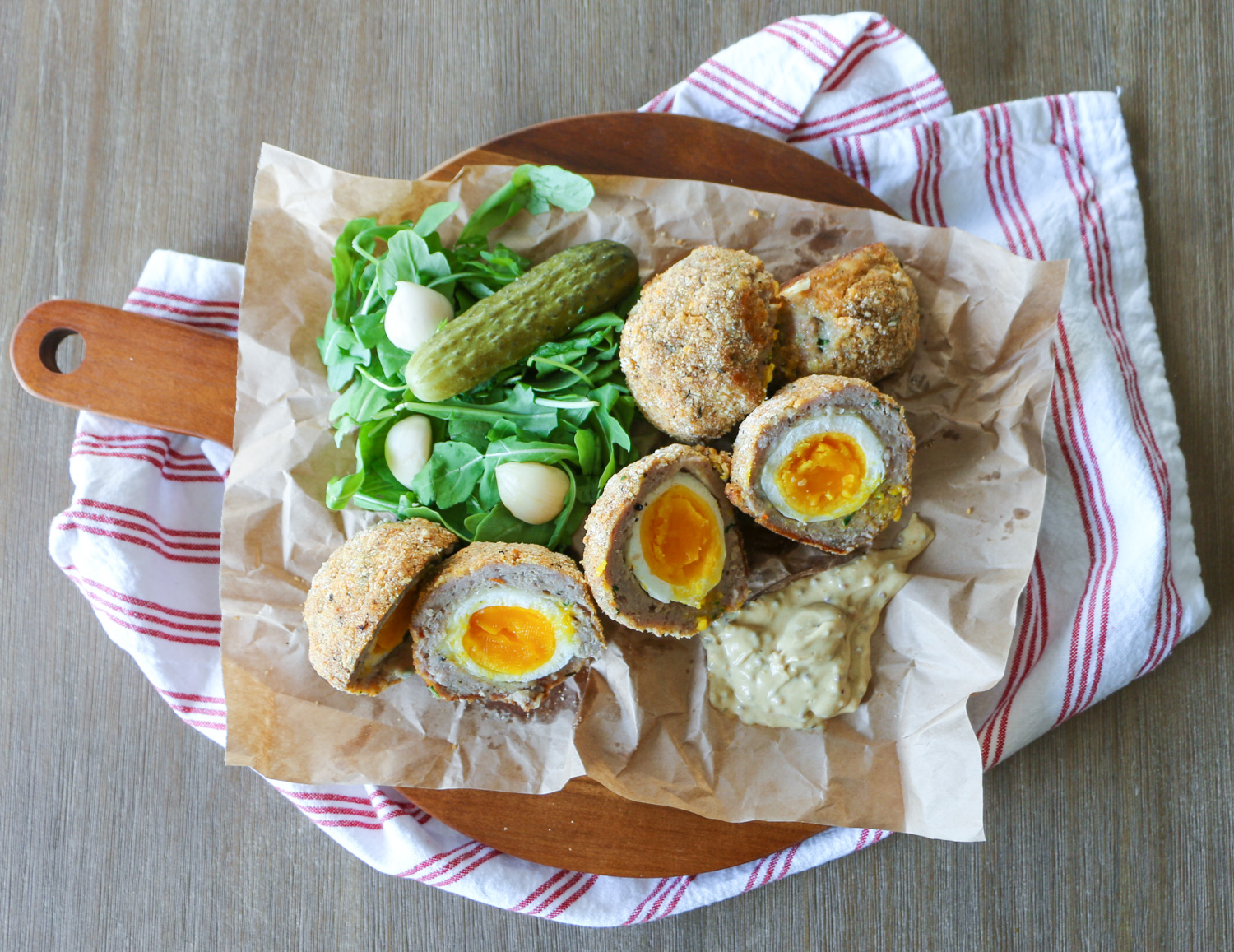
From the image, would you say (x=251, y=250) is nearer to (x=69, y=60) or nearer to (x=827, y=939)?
(x=69, y=60)

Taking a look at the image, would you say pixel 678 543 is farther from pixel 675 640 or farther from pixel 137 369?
pixel 137 369

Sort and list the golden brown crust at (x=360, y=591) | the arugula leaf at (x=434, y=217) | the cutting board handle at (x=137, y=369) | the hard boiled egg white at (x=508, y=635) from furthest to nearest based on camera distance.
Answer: the cutting board handle at (x=137, y=369), the arugula leaf at (x=434, y=217), the hard boiled egg white at (x=508, y=635), the golden brown crust at (x=360, y=591)

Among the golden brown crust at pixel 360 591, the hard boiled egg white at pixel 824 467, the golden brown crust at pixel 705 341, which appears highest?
the golden brown crust at pixel 705 341

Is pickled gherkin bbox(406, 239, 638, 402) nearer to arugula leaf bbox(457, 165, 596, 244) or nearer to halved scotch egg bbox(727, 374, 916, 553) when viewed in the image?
arugula leaf bbox(457, 165, 596, 244)

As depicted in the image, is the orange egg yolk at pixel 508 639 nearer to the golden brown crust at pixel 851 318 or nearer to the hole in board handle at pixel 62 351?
the golden brown crust at pixel 851 318

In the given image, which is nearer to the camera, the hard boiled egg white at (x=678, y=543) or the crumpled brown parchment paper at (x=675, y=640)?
the hard boiled egg white at (x=678, y=543)

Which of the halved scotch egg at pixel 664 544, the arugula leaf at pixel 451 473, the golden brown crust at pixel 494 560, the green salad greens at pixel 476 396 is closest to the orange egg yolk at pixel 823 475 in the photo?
the halved scotch egg at pixel 664 544
